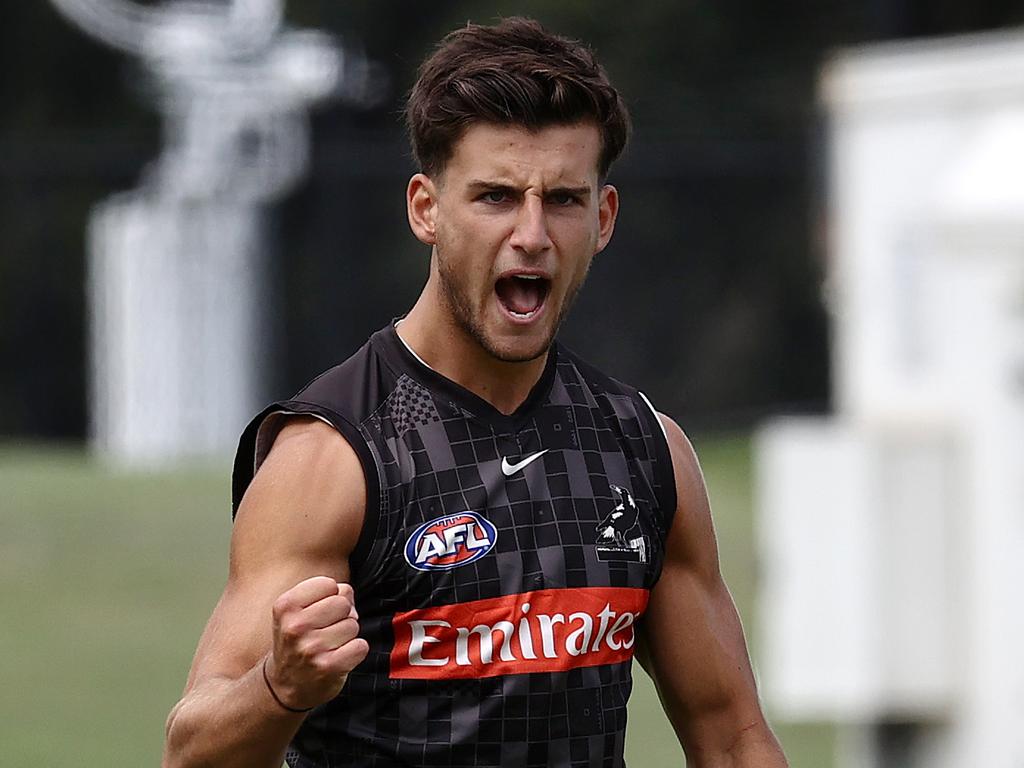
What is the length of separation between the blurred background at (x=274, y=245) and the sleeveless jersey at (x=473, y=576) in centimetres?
876

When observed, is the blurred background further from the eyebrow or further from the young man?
the eyebrow

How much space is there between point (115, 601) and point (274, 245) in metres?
9.94

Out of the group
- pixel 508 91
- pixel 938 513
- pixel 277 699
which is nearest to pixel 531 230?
pixel 508 91

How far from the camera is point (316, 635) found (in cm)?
279

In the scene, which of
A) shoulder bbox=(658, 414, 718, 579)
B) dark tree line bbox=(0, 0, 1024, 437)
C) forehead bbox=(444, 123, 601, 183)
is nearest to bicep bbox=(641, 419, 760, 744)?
shoulder bbox=(658, 414, 718, 579)

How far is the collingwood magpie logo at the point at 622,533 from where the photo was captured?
10.7ft

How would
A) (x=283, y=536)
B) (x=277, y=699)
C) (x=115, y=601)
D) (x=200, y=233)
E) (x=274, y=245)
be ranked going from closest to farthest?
(x=277, y=699) < (x=283, y=536) < (x=115, y=601) < (x=200, y=233) < (x=274, y=245)

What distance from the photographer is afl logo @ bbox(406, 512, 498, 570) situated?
3090 millimetres

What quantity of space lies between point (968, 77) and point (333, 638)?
183 inches

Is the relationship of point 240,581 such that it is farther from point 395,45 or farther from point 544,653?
point 395,45

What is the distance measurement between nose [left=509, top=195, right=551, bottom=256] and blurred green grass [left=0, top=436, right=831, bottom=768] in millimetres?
6583

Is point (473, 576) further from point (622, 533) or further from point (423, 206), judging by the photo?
point (423, 206)

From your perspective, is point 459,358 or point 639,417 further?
point 639,417

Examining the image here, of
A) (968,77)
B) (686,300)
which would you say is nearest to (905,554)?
(968,77)
